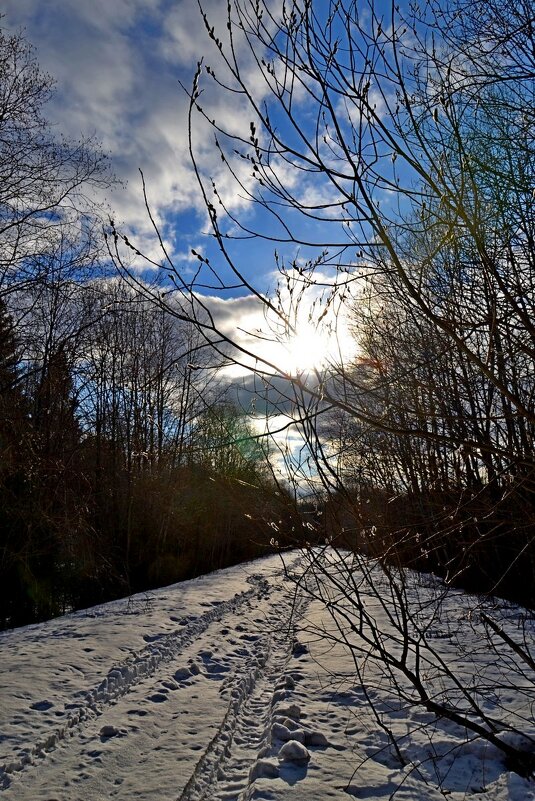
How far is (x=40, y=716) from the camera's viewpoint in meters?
4.06

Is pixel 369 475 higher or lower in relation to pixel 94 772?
higher

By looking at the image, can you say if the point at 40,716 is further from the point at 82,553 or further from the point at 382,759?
the point at 82,553

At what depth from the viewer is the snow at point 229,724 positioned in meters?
3.09

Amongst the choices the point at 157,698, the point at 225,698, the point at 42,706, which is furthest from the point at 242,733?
the point at 42,706

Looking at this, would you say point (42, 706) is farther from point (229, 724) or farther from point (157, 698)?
point (229, 724)

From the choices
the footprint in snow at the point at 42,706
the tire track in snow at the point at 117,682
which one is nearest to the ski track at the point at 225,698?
the tire track in snow at the point at 117,682

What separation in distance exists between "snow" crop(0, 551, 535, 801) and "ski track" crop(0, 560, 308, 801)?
0.01 metres

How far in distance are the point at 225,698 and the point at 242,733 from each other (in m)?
0.87

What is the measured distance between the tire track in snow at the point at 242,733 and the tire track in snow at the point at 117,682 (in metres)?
0.90

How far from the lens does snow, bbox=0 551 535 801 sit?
3.09 meters

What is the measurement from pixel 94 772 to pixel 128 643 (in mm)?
3319

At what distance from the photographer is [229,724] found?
162 inches

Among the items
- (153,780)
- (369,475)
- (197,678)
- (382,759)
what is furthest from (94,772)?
(369,475)

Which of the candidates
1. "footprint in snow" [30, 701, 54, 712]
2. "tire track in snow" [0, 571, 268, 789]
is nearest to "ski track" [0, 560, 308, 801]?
"tire track in snow" [0, 571, 268, 789]
